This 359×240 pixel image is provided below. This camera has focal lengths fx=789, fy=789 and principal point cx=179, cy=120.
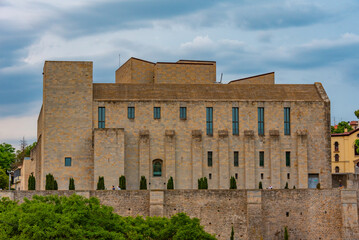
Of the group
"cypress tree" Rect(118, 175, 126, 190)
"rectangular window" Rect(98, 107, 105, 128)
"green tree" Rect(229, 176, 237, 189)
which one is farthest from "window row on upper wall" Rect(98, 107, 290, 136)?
"cypress tree" Rect(118, 175, 126, 190)

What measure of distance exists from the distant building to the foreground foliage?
6039 centimetres

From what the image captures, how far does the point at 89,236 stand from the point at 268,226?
20504 millimetres

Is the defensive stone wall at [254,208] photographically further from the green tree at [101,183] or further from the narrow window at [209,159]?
the narrow window at [209,159]

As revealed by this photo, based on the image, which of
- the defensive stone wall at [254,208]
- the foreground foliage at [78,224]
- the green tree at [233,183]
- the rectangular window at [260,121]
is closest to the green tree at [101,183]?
the defensive stone wall at [254,208]

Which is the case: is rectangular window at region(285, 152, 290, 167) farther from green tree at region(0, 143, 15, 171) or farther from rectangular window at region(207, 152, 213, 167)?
green tree at region(0, 143, 15, 171)

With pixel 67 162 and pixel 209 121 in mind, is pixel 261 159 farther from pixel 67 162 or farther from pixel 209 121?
pixel 67 162

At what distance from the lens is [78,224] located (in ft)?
169

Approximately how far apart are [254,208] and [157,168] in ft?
45.7

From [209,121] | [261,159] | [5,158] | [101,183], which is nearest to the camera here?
[101,183]

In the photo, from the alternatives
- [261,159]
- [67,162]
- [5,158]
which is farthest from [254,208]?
[5,158]

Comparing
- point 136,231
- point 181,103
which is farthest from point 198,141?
point 136,231

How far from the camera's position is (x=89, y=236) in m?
50.9

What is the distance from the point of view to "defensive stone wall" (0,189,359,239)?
64.8 metres

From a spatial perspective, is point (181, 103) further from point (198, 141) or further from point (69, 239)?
point (69, 239)
